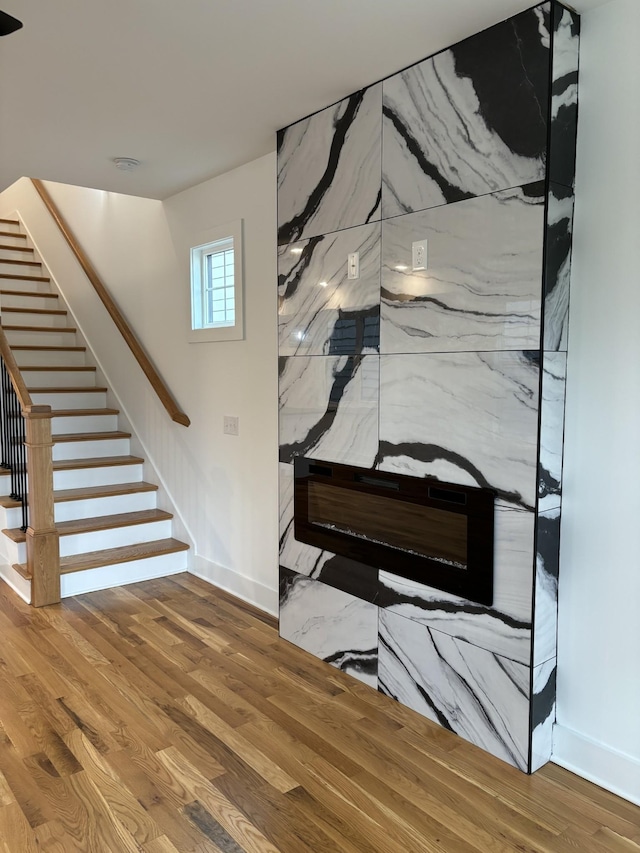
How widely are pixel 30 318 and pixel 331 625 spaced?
4409 mm

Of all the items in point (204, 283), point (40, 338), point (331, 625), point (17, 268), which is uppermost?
point (17, 268)

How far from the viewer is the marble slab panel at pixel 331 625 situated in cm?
271

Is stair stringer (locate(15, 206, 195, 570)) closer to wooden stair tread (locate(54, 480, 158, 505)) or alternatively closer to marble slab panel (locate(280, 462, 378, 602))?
wooden stair tread (locate(54, 480, 158, 505))

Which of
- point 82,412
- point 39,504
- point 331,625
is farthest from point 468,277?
point 82,412

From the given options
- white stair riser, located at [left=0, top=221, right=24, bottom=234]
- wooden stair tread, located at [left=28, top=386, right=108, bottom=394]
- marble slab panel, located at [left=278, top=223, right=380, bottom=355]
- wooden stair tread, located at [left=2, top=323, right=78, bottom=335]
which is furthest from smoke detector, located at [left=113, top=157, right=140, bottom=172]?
white stair riser, located at [left=0, top=221, right=24, bottom=234]

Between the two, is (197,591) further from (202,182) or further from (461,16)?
(461,16)

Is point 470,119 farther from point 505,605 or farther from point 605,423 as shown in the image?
point 505,605

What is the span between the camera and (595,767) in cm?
208

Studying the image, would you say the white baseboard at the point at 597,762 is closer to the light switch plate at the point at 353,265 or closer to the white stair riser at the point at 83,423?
the light switch plate at the point at 353,265

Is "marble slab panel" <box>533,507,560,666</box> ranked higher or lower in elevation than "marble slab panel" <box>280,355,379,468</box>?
lower

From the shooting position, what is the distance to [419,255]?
2365 millimetres

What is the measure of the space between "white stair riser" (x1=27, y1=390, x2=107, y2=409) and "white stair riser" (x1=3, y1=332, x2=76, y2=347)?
1.79 ft

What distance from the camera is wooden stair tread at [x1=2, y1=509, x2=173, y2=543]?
3838 millimetres

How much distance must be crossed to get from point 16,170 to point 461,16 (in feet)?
8.70
